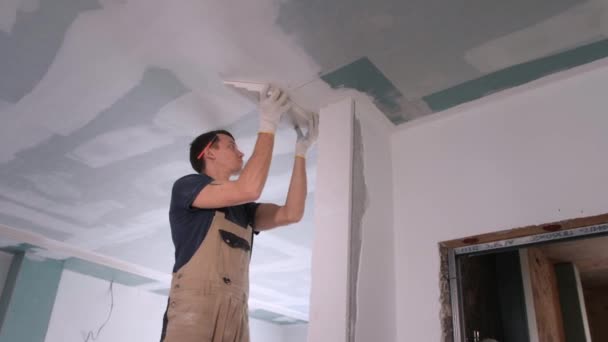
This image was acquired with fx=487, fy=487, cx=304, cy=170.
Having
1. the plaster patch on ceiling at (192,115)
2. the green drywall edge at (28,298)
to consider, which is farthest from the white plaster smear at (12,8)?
the green drywall edge at (28,298)

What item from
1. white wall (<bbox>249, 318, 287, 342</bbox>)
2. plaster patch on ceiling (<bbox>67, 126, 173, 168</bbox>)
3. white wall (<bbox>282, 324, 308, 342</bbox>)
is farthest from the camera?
white wall (<bbox>282, 324, 308, 342</bbox>)

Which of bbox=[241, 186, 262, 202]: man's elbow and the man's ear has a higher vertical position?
the man's ear

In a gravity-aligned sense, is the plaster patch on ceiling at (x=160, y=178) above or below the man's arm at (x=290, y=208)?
above

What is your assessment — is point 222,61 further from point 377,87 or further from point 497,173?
point 497,173

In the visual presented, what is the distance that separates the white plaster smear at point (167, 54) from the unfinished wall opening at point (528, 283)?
1.05m

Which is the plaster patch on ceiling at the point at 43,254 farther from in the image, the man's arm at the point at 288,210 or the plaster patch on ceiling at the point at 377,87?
the plaster patch on ceiling at the point at 377,87

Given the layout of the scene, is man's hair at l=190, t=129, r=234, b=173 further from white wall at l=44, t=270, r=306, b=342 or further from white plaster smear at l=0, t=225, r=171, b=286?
white wall at l=44, t=270, r=306, b=342

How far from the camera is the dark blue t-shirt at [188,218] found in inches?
71.2

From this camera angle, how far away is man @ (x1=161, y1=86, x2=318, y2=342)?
1.66 meters

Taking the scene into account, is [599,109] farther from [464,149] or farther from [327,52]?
[327,52]

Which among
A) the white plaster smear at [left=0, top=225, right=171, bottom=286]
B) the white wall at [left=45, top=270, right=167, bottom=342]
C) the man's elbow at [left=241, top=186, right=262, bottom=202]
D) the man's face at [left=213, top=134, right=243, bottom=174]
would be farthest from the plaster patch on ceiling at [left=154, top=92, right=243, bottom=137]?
the white wall at [left=45, top=270, right=167, bottom=342]

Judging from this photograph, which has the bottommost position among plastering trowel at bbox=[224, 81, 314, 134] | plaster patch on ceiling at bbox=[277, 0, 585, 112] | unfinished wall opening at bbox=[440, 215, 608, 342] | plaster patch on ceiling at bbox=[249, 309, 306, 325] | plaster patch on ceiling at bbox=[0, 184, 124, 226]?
unfinished wall opening at bbox=[440, 215, 608, 342]

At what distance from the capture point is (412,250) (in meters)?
2.15

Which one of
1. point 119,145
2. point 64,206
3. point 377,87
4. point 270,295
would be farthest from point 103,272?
point 377,87
